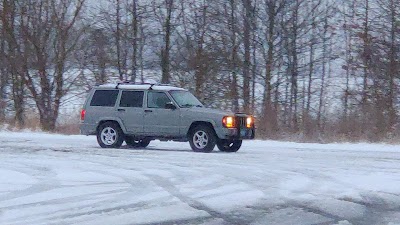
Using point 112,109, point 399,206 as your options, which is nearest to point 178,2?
point 112,109

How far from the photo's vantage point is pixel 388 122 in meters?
32.2

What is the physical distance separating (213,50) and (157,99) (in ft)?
50.5

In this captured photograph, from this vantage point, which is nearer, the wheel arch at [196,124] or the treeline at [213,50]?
the wheel arch at [196,124]

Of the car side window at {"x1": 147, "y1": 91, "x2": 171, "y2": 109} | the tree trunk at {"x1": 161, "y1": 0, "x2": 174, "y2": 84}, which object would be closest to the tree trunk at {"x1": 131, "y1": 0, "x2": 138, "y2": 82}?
the tree trunk at {"x1": 161, "y1": 0, "x2": 174, "y2": 84}

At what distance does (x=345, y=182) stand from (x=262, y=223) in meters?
4.95

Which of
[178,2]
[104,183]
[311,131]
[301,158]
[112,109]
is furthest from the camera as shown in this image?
[178,2]

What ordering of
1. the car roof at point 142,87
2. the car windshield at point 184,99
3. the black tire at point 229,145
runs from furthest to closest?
the car roof at point 142,87 → the car windshield at point 184,99 → the black tire at point 229,145

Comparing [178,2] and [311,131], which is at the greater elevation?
[178,2]

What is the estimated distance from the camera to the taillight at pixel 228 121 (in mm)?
23123

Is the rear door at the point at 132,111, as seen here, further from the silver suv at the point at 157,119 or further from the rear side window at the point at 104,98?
the rear side window at the point at 104,98

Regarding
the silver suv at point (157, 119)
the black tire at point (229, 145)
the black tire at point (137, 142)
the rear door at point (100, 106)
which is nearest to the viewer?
the silver suv at point (157, 119)

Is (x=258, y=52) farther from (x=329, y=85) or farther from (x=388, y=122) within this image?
(x=388, y=122)

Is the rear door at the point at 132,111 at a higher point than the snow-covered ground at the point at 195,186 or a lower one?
higher

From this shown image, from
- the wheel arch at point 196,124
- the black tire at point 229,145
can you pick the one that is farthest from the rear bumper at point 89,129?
the black tire at point 229,145
